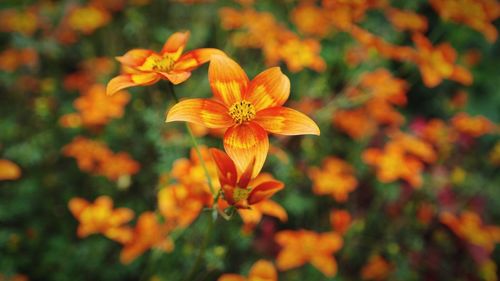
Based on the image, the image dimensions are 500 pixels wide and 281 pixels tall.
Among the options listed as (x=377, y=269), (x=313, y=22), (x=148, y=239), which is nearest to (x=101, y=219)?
(x=148, y=239)

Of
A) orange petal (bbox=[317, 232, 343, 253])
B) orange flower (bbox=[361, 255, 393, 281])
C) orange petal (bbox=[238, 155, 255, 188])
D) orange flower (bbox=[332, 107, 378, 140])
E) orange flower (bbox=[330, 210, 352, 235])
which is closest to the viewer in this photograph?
orange petal (bbox=[238, 155, 255, 188])

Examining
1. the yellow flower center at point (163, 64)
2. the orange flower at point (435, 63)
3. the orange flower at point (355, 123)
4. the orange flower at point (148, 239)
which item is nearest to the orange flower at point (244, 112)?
the yellow flower center at point (163, 64)

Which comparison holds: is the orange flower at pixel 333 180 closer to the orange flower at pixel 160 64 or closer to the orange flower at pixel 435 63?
the orange flower at pixel 435 63

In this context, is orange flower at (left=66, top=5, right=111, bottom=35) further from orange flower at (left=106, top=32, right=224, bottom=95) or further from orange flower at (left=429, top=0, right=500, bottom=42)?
orange flower at (left=429, top=0, right=500, bottom=42)

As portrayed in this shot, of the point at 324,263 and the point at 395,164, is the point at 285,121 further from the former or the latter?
the point at 395,164

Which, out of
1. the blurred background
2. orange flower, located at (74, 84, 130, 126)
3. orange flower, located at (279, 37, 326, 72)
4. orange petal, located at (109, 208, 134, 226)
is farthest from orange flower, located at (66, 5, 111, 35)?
orange petal, located at (109, 208, 134, 226)
